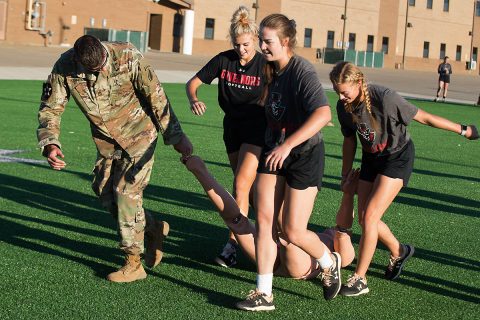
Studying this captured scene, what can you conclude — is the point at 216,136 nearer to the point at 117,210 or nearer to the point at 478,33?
the point at 117,210

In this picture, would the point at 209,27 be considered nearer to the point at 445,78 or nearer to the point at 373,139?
the point at 445,78

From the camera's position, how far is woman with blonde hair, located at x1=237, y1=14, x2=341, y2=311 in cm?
577

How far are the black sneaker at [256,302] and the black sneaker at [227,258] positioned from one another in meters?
1.22

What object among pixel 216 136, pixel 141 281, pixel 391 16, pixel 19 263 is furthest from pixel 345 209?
pixel 391 16

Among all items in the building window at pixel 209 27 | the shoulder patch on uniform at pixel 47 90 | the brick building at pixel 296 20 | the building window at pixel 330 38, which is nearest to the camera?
the shoulder patch on uniform at pixel 47 90

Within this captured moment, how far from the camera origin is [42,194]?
10102 millimetres

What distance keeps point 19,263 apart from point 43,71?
3152 cm

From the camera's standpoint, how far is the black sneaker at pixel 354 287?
6.41m

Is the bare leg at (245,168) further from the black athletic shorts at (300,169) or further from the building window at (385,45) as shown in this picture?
the building window at (385,45)

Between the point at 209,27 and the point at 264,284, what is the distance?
61983mm

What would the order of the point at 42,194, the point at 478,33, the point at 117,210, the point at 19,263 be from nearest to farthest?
the point at 117,210 → the point at 19,263 → the point at 42,194 → the point at 478,33

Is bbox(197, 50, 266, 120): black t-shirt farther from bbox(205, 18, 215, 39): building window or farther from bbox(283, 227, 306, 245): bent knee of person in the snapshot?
bbox(205, 18, 215, 39): building window

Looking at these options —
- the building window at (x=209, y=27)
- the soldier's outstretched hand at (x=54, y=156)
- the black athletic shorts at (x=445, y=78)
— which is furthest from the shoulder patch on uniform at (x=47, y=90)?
the building window at (x=209, y=27)

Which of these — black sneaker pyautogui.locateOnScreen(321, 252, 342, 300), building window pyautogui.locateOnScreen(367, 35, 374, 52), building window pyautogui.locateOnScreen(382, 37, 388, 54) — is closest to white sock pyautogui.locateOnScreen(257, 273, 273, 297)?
black sneaker pyautogui.locateOnScreen(321, 252, 342, 300)
